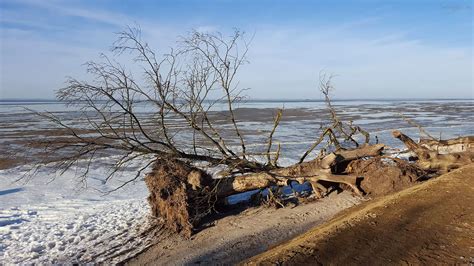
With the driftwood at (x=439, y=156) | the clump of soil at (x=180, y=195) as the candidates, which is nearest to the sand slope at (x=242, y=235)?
the clump of soil at (x=180, y=195)

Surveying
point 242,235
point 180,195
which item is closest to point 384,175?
point 242,235

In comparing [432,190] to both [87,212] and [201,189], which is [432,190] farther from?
[87,212]

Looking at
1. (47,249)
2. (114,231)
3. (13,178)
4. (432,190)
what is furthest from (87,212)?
(432,190)

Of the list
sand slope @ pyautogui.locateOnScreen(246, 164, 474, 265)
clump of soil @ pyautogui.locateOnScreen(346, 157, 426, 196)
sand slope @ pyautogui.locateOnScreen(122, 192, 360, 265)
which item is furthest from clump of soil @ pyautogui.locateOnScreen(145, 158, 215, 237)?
clump of soil @ pyautogui.locateOnScreen(346, 157, 426, 196)

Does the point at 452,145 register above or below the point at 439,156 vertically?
above

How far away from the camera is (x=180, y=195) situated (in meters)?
8.33

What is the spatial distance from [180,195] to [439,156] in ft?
17.8

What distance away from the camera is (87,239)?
8.15 m

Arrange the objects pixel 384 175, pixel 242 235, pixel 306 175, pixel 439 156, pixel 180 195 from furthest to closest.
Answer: pixel 439 156, pixel 306 175, pixel 384 175, pixel 180 195, pixel 242 235

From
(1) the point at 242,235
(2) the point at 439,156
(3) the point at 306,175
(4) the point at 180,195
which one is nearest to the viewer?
(1) the point at 242,235

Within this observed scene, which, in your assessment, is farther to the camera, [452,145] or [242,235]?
[452,145]

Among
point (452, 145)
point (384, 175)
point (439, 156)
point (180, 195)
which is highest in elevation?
point (452, 145)

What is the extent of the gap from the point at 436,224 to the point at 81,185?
365 inches

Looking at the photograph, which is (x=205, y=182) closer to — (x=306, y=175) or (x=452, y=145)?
(x=306, y=175)
